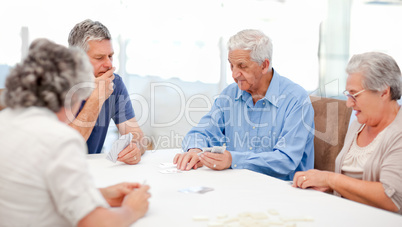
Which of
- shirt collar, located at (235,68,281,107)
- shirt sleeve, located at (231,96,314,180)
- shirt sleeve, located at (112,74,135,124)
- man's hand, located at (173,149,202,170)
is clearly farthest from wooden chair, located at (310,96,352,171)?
shirt sleeve, located at (112,74,135,124)

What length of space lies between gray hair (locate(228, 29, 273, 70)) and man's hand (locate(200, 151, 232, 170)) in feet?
2.37

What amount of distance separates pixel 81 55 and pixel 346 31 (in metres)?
5.01

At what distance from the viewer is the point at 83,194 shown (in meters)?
1.02

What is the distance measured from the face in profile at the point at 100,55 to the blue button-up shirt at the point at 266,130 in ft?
2.29

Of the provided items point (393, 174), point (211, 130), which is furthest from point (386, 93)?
point (211, 130)

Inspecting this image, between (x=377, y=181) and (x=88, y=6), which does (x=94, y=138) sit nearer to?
(x=377, y=181)

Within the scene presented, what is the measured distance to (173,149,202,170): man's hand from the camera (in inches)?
81.7

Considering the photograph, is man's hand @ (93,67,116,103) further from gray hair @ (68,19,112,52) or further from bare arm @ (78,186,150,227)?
bare arm @ (78,186,150,227)

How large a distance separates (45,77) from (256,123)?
1.69m

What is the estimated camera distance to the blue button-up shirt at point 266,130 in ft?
7.13

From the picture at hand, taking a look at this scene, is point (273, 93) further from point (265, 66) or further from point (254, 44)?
point (254, 44)

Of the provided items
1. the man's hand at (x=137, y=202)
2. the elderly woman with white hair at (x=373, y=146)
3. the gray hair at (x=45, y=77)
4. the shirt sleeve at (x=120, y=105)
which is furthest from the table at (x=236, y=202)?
the shirt sleeve at (x=120, y=105)

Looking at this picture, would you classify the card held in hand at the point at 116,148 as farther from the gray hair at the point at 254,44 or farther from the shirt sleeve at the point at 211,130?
the gray hair at the point at 254,44

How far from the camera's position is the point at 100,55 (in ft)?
8.16
